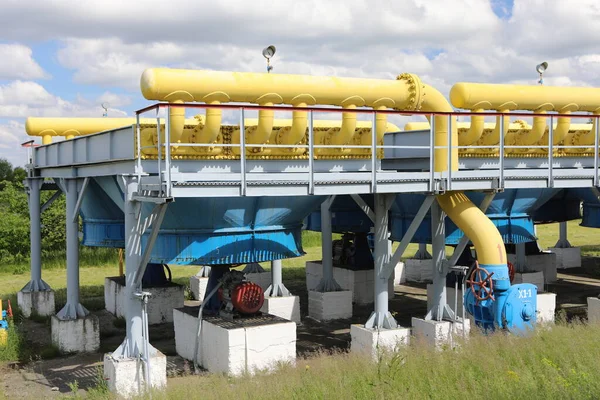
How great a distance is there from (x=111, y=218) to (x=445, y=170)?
29.9 feet

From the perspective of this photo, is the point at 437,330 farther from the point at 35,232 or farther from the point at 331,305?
the point at 35,232

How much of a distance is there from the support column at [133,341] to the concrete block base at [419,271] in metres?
16.5

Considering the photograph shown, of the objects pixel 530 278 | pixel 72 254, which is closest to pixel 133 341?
pixel 72 254

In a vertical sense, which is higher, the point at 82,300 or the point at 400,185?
the point at 400,185

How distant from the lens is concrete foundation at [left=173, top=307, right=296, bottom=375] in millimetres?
14539

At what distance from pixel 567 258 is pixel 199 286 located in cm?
1670

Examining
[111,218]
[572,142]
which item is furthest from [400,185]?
[111,218]

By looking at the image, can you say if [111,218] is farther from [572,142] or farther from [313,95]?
[572,142]

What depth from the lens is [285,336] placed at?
15141 mm

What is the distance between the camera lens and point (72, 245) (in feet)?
56.0

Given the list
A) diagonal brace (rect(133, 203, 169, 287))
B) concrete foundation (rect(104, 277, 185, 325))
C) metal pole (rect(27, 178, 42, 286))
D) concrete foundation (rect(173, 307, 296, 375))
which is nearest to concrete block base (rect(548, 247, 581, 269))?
concrete foundation (rect(104, 277, 185, 325))

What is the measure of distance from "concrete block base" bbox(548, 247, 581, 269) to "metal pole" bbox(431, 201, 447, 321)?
1607 cm

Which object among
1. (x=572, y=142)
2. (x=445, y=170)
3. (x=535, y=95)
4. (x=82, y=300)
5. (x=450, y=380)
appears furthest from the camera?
(x=82, y=300)

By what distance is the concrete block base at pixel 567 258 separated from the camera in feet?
100
